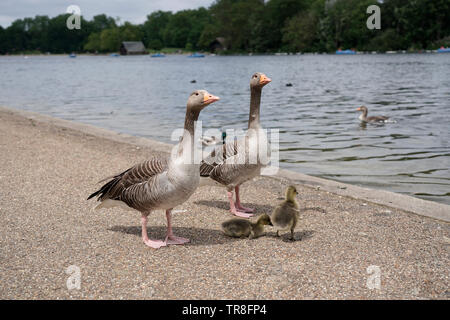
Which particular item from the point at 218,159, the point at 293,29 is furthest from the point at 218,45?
the point at 218,159

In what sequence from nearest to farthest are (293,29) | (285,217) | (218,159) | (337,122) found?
1. (285,217)
2. (218,159)
3. (337,122)
4. (293,29)

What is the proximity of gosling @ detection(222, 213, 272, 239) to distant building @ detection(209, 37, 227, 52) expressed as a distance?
6208 inches

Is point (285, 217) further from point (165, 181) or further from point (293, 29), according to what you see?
point (293, 29)

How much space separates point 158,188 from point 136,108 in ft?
66.3

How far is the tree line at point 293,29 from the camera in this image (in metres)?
93.1

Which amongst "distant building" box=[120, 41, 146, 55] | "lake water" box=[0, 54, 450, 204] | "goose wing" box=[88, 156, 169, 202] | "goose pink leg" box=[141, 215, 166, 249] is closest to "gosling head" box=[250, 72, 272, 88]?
"goose wing" box=[88, 156, 169, 202]

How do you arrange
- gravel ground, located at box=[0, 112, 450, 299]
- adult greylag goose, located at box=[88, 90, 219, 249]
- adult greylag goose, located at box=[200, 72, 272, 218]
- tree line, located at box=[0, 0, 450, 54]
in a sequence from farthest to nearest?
1. tree line, located at box=[0, 0, 450, 54]
2. adult greylag goose, located at box=[200, 72, 272, 218]
3. adult greylag goose, located at box=[88, 90, 219, 249]
4. gravel ground, located at box=[0, 112, 450, 299]

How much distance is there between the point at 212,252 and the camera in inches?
211

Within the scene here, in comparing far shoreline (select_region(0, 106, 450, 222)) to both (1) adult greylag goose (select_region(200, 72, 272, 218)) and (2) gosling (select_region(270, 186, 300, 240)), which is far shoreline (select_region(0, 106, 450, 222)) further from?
(2) gosling (select_region(270, 186, 300, 240))

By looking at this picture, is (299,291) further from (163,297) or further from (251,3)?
(251,3)

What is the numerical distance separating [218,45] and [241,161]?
162740 mm

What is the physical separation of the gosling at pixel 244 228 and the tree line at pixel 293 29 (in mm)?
→ 97995

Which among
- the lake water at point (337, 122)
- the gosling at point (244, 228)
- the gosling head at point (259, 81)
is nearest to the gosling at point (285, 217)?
the gosling at point (244, 228)

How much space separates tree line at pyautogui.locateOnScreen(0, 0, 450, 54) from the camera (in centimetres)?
9312
